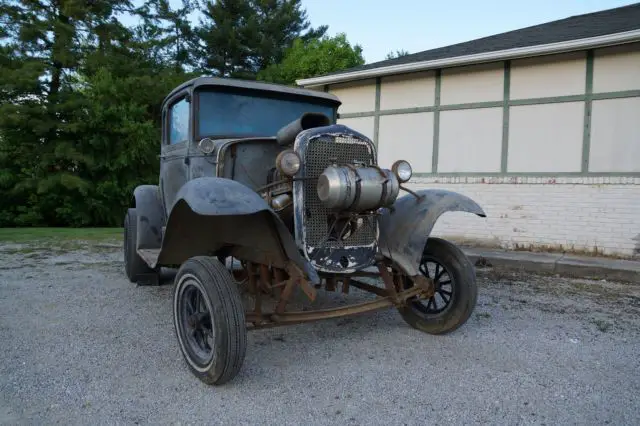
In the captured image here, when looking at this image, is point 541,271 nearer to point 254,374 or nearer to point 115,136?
point 254,374

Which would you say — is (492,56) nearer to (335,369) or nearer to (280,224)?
(280,224)

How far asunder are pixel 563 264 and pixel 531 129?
98.2 inches

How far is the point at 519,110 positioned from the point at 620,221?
2.33m

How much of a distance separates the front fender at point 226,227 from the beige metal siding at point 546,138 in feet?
19.8

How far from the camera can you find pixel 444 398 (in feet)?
8.58

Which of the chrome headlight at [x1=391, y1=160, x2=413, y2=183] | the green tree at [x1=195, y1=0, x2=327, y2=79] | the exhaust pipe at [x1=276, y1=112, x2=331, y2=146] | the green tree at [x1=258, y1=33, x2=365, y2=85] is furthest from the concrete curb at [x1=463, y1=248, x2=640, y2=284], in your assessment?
the green tree at [x1=195, y1=0, x2=327, y2=79]

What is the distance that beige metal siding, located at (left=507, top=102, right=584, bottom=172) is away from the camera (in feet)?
24.4

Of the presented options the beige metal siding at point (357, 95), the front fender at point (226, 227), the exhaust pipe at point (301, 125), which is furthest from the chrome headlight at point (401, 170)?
the beige metal siding at point (357, 95)

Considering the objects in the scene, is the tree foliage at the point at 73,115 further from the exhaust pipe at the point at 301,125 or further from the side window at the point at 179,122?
the exhaust pipe at the point at 301,125

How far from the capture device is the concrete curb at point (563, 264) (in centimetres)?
612

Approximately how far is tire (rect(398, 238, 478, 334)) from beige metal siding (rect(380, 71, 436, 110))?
5600mm

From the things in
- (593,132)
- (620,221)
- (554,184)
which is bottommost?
(620,221)

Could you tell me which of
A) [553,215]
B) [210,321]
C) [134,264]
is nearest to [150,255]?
[134,264]

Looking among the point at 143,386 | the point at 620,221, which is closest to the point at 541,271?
the point at 620,221
